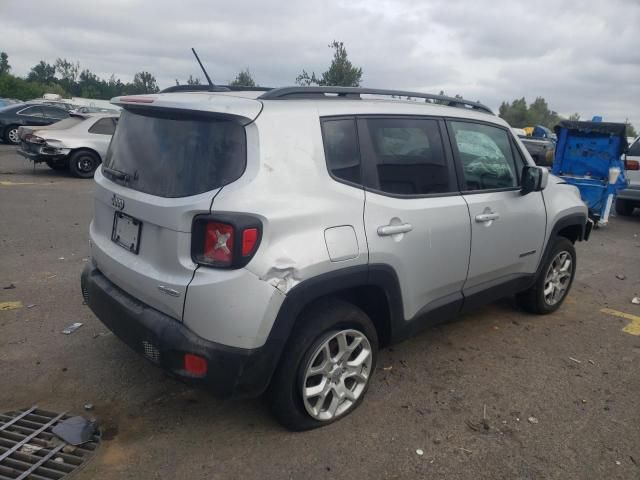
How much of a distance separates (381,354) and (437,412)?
2.58 ft

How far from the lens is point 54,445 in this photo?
2.71 m

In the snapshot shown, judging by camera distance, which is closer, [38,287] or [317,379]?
[317,379]

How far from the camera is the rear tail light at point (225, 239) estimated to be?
2365 millimetres

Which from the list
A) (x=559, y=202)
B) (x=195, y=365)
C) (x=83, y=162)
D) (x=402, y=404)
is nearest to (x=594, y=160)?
(x=559, y=202)

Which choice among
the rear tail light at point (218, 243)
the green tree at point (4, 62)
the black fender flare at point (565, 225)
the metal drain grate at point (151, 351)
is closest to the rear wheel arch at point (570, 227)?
the black fender flare at point (565, 225)

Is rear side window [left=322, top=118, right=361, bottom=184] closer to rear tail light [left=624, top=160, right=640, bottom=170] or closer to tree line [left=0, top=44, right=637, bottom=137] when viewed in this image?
rear tail light [left=624, top=160, right=640, bottom=170]

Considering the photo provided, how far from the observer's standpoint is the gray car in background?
37.3 ft

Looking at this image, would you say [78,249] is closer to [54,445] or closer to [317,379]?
[54,445]

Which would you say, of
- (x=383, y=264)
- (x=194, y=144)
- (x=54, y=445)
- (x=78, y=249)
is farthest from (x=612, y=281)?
(x=78, y=249)

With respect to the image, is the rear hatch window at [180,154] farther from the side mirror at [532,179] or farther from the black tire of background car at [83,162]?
the black tire of background car at [83,162]

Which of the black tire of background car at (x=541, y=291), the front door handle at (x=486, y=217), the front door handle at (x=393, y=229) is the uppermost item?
the front door handle at (x=486, y=217)

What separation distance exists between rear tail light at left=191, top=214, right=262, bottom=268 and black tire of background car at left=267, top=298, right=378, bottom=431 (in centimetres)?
56

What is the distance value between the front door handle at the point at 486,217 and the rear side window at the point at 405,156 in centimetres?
29

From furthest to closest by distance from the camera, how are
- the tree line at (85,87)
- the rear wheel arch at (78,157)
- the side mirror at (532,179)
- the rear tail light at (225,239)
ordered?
the tree line at (85,87) → the rear wheel arch at (78,157) → the side mirror at (532,179) → the rear tail light at (225,239)
